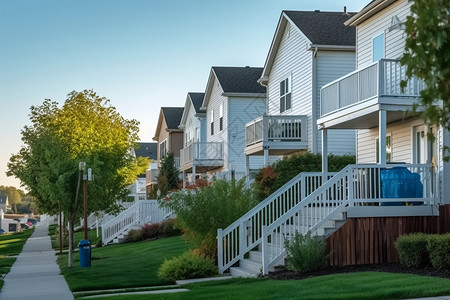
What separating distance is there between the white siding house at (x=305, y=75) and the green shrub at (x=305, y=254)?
41.1 feet

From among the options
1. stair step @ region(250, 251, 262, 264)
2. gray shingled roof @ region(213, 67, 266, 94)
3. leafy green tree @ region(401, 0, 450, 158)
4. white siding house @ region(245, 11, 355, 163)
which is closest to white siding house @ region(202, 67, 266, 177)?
gray shingled roof @ region(213, 67, 266, 94)

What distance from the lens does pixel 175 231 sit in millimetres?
33906

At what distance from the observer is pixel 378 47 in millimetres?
23141

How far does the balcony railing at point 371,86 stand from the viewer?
60.0ft

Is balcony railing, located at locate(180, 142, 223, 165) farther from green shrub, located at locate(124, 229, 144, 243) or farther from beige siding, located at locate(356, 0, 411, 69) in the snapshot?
beige siding, located at locate(356, 0, 411, 69)

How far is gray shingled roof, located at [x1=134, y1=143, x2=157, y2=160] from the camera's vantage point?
94.8 m

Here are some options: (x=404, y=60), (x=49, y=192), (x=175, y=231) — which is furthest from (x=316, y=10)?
(x=404, y=60)

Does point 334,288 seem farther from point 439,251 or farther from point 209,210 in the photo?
point 209,210

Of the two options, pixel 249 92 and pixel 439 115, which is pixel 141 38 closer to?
pixel 249 92

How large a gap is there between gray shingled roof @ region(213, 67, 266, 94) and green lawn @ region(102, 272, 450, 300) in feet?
82.8

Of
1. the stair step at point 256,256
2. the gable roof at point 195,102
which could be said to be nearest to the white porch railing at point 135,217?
the gable roof at point 195,102

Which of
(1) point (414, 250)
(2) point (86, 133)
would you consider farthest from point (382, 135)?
(2) point (86, 133)

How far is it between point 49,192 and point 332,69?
11.9 meters

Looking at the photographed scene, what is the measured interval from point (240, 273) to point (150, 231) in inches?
700
